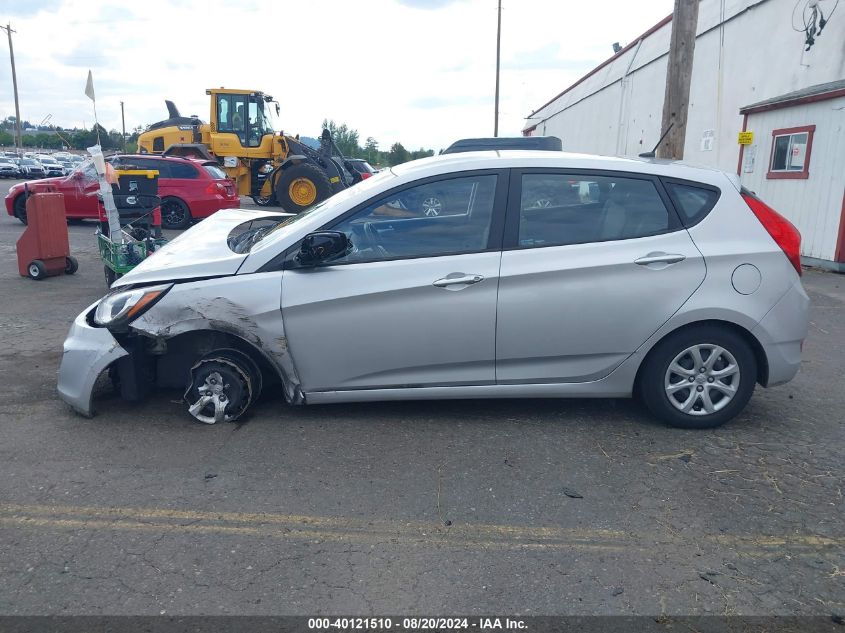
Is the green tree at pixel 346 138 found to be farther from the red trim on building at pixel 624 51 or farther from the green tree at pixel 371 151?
the red trim on building at pixel 624 51

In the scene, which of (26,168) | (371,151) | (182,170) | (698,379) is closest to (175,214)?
(182,170)

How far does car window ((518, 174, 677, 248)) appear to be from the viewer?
4.71 metres

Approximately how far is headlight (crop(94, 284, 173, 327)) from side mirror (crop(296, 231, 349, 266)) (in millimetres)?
917

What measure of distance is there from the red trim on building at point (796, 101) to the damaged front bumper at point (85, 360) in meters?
11.5

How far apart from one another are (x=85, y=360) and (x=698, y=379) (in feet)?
13.2

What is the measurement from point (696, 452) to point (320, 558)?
2481 millimetres

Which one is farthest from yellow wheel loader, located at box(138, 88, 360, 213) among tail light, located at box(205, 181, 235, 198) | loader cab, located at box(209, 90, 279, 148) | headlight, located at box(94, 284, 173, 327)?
headlight, located at box(94, 284, 173, 327)

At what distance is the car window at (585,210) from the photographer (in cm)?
471

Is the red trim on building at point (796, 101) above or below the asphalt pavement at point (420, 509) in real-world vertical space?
above

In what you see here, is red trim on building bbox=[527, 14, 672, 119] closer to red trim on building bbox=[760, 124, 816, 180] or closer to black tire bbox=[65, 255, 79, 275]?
red trim on building bbox=[760, 124, 816, 180]

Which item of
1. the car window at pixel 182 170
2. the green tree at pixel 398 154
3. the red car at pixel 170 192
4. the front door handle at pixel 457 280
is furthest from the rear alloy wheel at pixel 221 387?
the green tree at pixel 398 154

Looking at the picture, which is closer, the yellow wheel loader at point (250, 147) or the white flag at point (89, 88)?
the white flag at point (89, 88)

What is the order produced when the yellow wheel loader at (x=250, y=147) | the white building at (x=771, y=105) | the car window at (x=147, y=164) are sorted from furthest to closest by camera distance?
the yellow wheel loader at (x=250, y=147)
the car window at (x=147, y=164)
the white building at (x=771, y=105)

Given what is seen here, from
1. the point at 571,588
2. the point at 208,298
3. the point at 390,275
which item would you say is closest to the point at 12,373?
the point at 208,298
